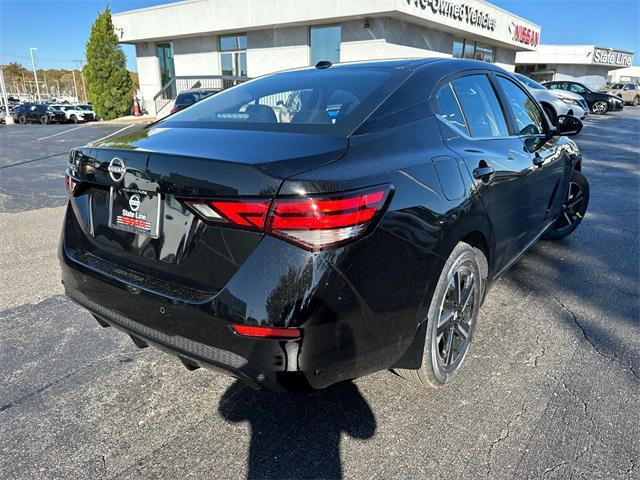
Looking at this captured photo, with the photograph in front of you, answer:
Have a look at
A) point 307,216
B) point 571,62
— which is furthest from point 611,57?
point 307,216

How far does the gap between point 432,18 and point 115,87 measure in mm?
18995

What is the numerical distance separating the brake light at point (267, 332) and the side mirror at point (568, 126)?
3289 millimetres

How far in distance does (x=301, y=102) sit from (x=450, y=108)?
0.82 metres

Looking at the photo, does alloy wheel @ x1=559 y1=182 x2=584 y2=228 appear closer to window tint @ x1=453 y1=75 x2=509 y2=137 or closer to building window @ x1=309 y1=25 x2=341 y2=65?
window tint @ x1=453 y1=75 x2=509 y2=137

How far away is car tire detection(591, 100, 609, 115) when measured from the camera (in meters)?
26.2

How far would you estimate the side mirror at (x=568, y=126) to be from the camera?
3.88 meters

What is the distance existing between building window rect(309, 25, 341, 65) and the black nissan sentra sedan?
18.5 metres

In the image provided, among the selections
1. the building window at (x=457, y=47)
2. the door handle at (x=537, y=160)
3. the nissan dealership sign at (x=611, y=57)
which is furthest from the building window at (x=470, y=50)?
the nissan dealership sign at (x=611, y=57)

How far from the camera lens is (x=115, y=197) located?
1992 mm

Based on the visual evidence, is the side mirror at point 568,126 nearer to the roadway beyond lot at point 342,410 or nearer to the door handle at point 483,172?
the roadway beyond lot at point 342,410

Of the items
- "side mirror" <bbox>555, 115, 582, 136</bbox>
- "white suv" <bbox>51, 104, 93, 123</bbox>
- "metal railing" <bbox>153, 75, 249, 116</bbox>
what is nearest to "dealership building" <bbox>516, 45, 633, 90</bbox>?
"metal railing" <bbox>153, 75, 249, 116</bbox>

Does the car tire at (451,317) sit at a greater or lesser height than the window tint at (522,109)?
lesser

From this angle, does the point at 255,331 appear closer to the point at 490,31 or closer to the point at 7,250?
the point at 7,250

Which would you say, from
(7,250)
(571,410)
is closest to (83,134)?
(7,250)
